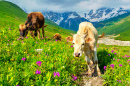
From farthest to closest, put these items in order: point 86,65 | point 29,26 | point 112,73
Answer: point 29,26, point 86,65, point 112,73

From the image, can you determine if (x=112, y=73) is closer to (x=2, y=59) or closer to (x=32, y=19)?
(x=2, y=59)

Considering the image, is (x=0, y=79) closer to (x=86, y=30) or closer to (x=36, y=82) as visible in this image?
(x=36, y=82)

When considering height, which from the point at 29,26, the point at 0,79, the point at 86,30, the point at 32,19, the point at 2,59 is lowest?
the point at 0,79

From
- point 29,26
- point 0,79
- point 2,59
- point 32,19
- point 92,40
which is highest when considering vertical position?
point 32,19

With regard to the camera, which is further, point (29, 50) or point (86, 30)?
point (29, 50)

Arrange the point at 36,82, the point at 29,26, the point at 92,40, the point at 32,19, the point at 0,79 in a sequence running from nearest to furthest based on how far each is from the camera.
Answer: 1. the point at 0,79
2. the point at 36,82
3. the point at 92,40
4. the point at 29,26
5. the point at 32,19

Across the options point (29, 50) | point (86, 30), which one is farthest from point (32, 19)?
point (86, 30)

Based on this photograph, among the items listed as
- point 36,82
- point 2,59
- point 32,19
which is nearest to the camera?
point 36,82

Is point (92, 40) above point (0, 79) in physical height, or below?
above

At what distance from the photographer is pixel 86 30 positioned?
205 inches

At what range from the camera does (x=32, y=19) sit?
11375mm

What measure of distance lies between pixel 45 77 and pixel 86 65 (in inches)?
133

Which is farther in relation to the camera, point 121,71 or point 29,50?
point 29,50

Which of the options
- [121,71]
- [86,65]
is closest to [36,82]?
[86,65]
